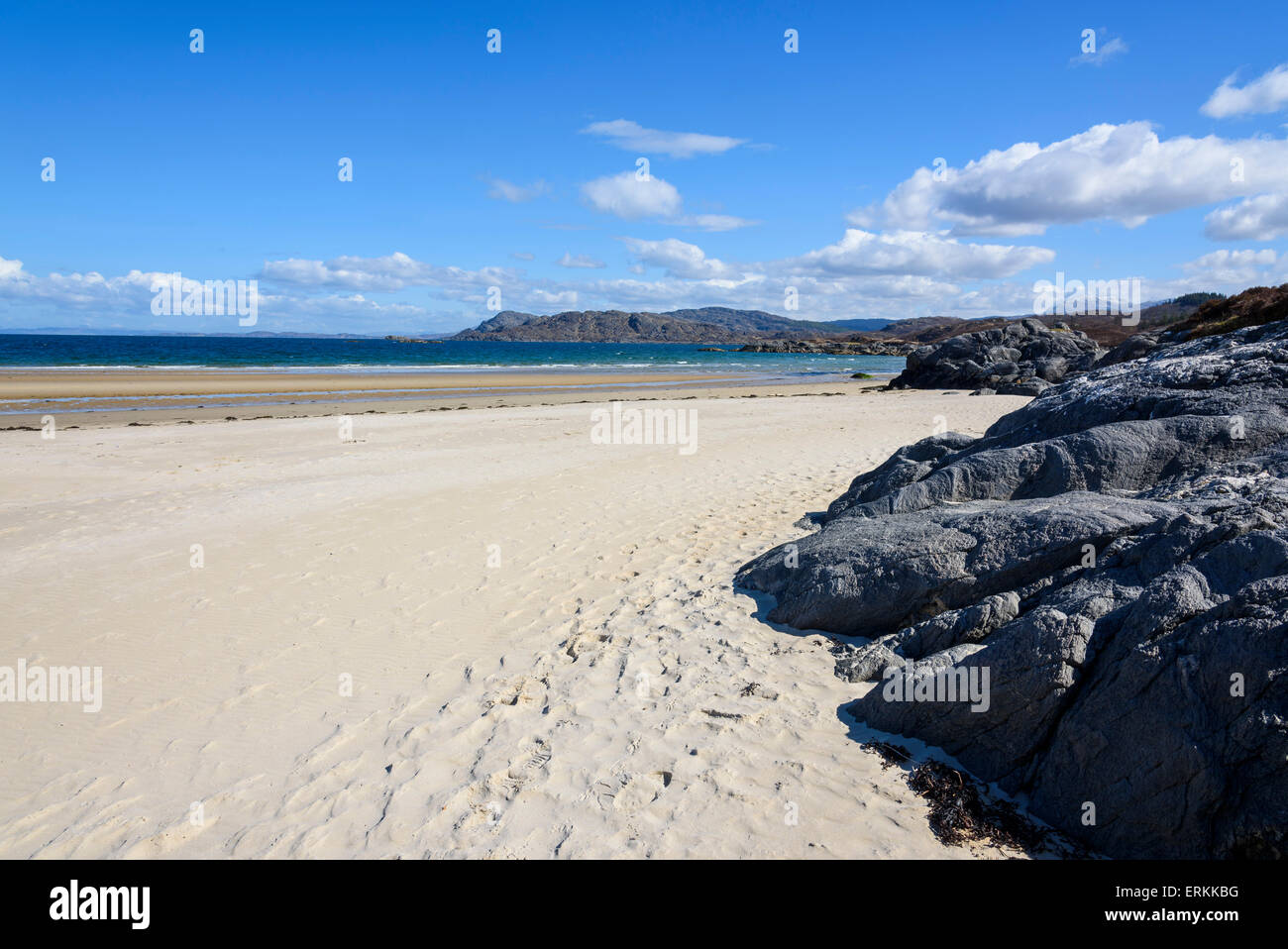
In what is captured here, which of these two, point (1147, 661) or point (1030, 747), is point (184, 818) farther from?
point (1147, 661)

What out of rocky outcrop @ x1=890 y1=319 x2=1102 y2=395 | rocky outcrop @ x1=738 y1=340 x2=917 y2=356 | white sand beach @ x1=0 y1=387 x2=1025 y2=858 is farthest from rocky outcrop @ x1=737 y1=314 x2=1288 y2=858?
rocky outcrop @ x1=738 y1=340 x2=917 y2=356

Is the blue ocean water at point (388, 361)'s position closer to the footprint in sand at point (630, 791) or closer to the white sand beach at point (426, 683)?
the white sand beach at point (426, 683)

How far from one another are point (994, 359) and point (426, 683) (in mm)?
43059

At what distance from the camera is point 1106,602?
3998mm

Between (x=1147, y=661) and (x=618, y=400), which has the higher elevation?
(x=618, y=400)

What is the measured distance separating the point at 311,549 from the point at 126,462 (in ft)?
28.6

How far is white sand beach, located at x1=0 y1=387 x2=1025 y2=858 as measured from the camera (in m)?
3.69

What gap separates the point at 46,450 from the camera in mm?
15391

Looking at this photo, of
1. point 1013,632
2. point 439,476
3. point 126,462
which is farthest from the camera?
point 126,462

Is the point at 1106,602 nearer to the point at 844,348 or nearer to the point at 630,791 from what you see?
the point at 630,791

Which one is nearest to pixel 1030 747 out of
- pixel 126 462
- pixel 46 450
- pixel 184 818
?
pixel 184 818

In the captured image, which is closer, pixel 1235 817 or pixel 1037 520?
pixel 1235 817

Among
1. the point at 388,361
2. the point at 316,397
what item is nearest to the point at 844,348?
the point at 388,361
